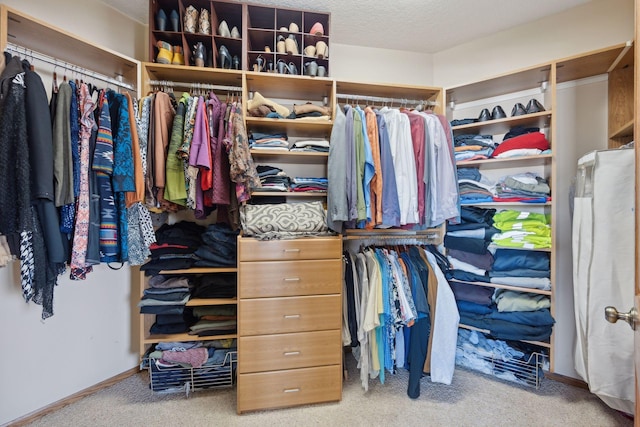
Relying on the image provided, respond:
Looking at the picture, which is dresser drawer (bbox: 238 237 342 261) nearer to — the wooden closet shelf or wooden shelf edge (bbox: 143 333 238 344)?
wooden shelf edge (bbox: 143 333 238 344)

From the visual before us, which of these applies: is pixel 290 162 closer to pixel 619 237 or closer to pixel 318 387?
pixel 318 387

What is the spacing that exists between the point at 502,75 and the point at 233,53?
1.88 metres

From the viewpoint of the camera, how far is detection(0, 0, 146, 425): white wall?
1.34m

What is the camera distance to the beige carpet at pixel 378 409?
1410mm

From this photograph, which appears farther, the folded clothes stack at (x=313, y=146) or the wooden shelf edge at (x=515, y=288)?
the folded clothes stack at (x=313, y=146)

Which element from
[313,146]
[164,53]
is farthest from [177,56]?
[313,146]

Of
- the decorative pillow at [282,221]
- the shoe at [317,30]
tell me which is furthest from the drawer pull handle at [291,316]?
the shoe at [317,30]

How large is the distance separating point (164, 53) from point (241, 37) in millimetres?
514

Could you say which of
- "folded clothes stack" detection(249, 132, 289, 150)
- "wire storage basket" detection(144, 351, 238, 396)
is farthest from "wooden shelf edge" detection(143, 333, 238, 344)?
"folded clothes stack" detection(249, 132, 289, 150)

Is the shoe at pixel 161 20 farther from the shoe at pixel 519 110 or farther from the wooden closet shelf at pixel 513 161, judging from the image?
the shoe at pixel 519 110

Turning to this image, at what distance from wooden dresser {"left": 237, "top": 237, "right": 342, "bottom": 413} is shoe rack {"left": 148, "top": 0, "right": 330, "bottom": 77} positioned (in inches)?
48.8

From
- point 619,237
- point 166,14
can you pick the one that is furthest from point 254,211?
point 619,237

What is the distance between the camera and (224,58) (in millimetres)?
1696

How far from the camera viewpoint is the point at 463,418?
144 cm
